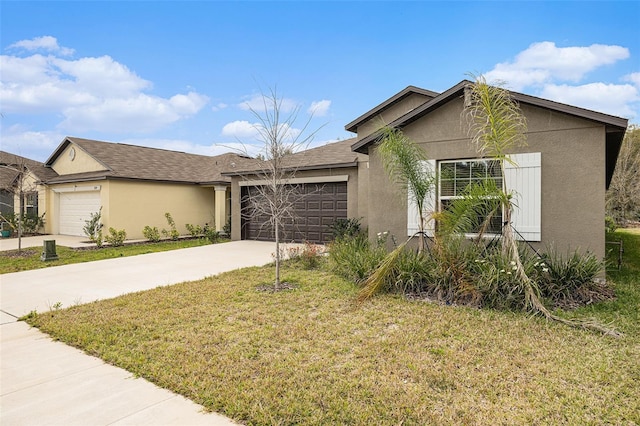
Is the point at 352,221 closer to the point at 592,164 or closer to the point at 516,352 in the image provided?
the point at 592,164

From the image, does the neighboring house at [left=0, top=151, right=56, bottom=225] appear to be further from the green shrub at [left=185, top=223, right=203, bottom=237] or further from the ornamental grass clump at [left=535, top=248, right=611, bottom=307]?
the ornamental grass clump at [left=535, top=248, right=611, bottom=307]

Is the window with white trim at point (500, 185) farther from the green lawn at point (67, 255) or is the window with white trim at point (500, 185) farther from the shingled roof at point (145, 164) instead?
the shingled roof at point (145, 164)

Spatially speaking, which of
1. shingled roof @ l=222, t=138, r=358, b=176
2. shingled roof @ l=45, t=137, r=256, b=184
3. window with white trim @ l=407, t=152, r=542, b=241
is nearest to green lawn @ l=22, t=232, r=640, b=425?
window with white trim @ l=407, t=152, r=542, b=241

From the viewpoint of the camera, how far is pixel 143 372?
384cm

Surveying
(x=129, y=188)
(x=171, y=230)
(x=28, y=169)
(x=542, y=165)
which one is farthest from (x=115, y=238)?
(x=542, y=165)

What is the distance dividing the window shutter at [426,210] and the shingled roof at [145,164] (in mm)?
10821

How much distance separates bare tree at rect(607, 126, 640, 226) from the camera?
25519 millimetres

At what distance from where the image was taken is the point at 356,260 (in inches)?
303

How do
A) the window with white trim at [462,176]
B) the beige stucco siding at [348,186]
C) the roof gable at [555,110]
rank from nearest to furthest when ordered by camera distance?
the roof gable at [555,110] → the window with white trim at [462,176] → the beige stucco siding at [348,186]

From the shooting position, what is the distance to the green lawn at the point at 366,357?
10.2 ft

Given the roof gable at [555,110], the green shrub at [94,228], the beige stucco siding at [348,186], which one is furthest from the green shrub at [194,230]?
the roof gable at [555,110]

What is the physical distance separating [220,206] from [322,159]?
22.7ft

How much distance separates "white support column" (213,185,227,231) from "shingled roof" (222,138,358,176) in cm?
238

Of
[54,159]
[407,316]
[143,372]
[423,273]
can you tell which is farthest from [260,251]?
[54,159]
